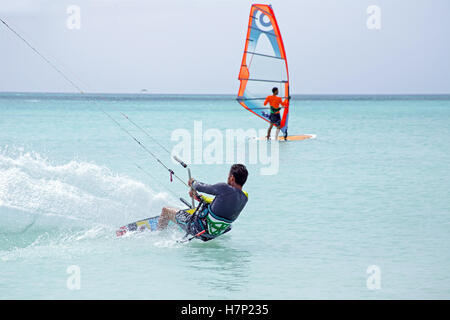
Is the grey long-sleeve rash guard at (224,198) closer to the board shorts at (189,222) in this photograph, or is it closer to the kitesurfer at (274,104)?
the board shorts at (189,222)

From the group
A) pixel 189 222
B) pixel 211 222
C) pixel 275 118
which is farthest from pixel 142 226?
pixel 275 118

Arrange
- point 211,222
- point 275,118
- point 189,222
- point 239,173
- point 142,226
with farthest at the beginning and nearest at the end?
point 275,118, point 142,226, point 189,222, point 211,222, point 239,173

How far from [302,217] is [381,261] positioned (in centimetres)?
196

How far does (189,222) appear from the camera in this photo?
18.6 ft

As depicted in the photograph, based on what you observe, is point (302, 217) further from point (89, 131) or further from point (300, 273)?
point (89, 131)

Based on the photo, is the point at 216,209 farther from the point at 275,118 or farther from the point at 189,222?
the point at 275,118

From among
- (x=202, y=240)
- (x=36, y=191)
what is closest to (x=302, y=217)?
(x=202, y=240)

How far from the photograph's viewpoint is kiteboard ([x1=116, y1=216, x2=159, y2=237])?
6.13 m

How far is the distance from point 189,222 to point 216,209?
38 centimetres

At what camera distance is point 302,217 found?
7512mm

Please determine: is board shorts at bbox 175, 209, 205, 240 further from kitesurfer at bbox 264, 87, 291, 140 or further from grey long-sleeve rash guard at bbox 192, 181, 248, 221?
kitesurfer at bbox 264, 87, 291, 140

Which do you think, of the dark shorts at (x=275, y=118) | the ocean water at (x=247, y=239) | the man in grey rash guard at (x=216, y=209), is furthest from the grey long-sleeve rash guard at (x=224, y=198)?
the dark shorts at (x=275, y=118)

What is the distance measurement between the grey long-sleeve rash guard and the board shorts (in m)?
0.26
